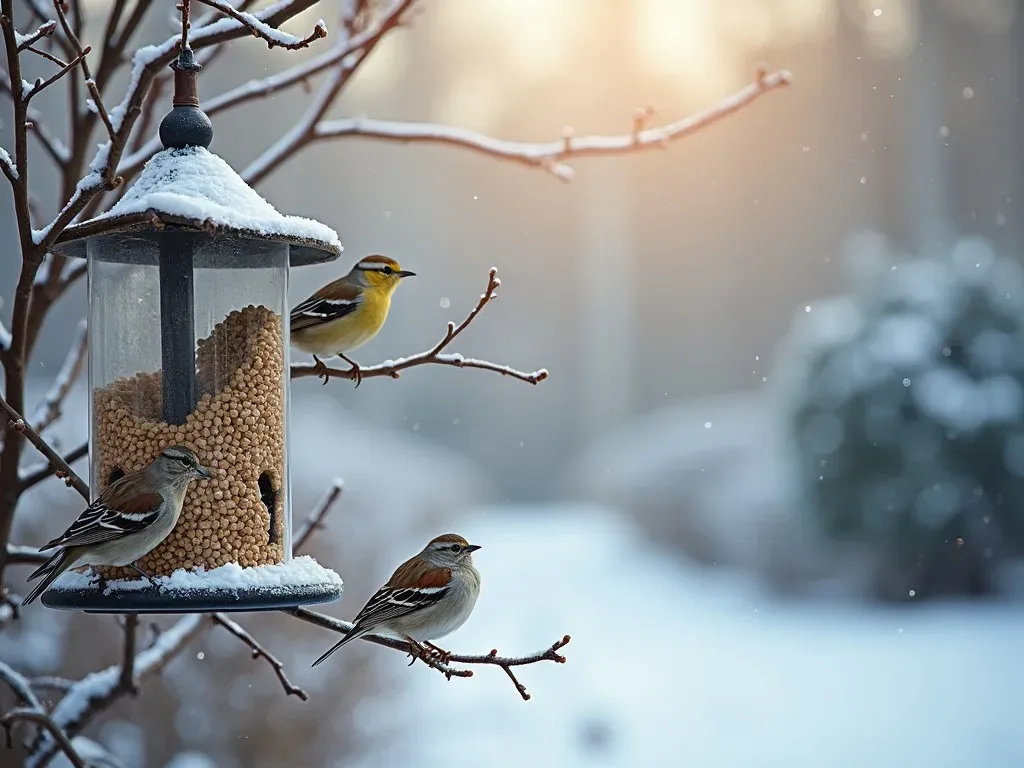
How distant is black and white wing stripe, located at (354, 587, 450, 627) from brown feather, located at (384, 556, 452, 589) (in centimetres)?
2

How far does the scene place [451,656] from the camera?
8.03 ft

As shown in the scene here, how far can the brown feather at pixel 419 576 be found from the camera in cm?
301

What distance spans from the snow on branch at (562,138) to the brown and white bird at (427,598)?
3.54ft

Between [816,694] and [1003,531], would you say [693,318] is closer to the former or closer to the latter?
[1003,531]

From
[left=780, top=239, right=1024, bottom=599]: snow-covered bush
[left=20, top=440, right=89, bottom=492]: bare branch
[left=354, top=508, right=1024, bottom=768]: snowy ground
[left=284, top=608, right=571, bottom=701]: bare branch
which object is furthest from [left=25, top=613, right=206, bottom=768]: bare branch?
[left=780, top=239, right=1024, bottom=599]: snow-covered bush

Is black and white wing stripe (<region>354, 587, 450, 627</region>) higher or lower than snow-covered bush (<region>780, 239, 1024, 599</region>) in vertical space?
higher

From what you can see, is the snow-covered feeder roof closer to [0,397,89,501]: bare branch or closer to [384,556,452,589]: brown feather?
[0,397,89,501]: bare branch

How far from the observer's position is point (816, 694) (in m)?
12.7

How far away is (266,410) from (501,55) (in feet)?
56.6

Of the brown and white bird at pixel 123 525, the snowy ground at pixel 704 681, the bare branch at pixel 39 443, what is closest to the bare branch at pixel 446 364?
the brown and white bird at pixel 123 525

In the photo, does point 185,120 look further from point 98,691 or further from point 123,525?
point 98,691

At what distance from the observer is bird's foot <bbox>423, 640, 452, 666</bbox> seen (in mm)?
2471

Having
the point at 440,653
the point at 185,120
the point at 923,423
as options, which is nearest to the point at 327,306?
the point at 185,120

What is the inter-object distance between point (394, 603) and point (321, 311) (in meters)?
0.88
